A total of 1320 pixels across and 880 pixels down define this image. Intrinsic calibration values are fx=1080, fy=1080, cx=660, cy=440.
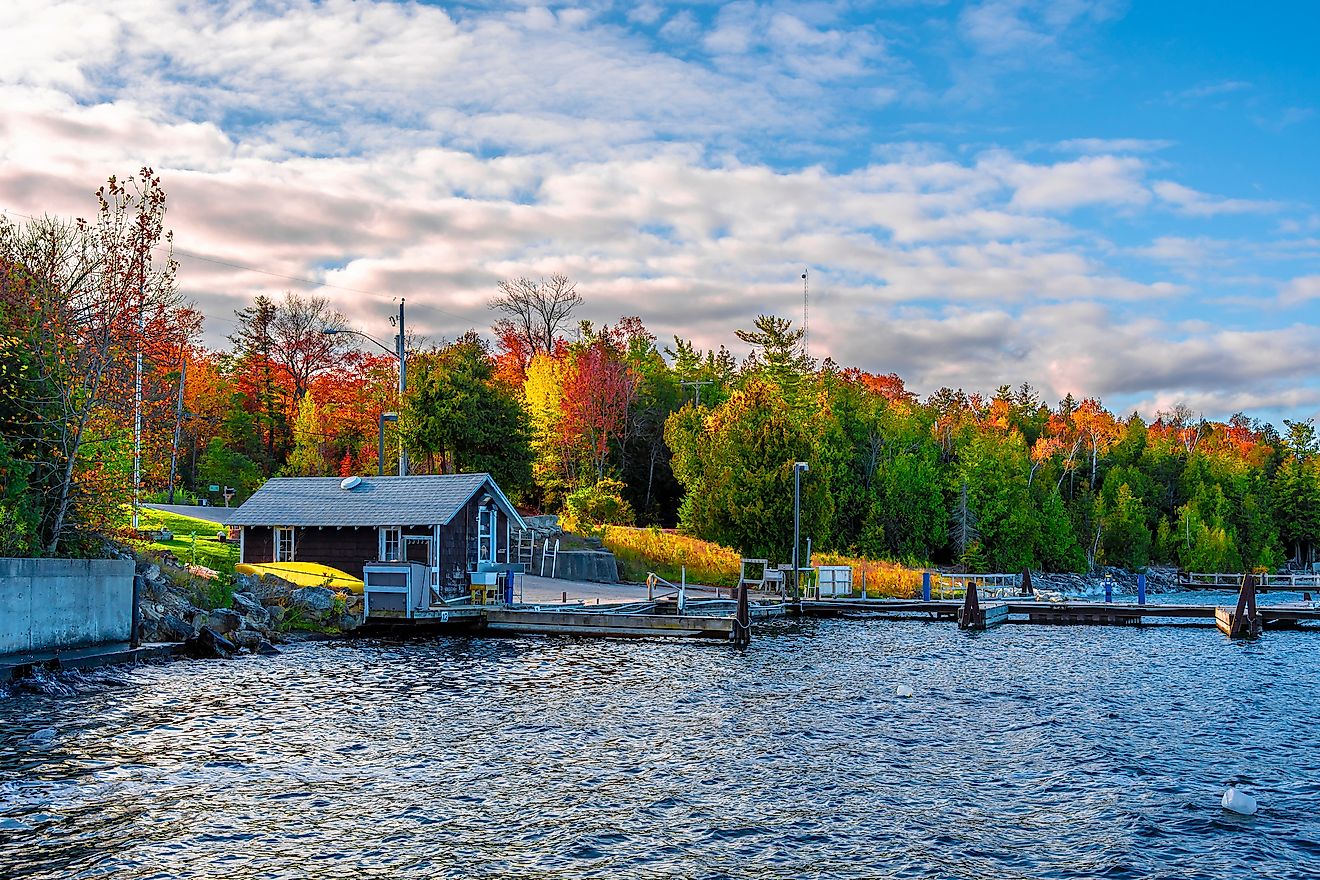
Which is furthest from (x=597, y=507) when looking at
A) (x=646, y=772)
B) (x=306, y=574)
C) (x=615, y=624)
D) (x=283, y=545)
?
(x=646, y=772)

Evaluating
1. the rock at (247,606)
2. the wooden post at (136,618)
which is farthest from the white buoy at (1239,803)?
the rock at (247,606)

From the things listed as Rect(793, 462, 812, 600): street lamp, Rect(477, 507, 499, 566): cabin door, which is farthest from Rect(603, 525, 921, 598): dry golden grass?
→ Rect(477, 507, 499, 566): cabin door

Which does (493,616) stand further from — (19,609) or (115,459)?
(19,609)

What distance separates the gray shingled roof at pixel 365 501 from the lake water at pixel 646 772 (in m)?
13.7

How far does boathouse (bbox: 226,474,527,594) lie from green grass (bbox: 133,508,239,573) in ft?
5.52

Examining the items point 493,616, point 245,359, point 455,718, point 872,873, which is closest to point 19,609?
point 455,718

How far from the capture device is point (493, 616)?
41438 mm

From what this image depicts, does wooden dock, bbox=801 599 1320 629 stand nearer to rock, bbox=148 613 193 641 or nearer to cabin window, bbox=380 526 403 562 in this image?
cabin window, bbox=380 526 403 562

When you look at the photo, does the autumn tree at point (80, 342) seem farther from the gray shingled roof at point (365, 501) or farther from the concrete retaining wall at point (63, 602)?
the gray shingled roof at point (365, 501)

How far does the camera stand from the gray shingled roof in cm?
4609

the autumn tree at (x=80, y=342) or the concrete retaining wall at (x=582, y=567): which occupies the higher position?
the autumn tree at (x=80, y=342)

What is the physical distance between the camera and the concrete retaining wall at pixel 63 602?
1025 inches

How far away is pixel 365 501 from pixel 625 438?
111 feet

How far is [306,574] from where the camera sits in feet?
139
